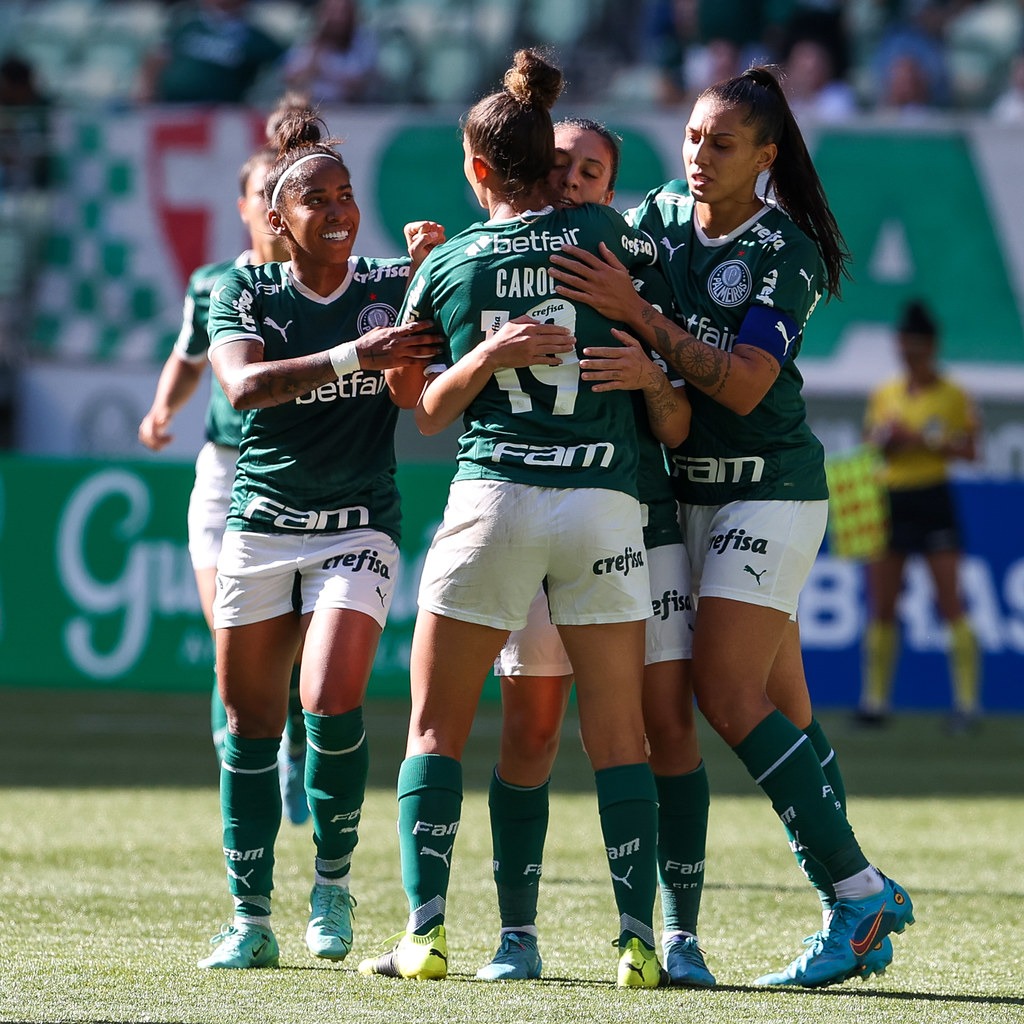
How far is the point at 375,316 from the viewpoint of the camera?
445 cm

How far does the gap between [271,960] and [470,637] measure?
3.10 ft

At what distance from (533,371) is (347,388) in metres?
0.71

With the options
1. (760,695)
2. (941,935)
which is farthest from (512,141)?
(941,935)

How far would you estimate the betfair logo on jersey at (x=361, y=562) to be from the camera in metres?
4.39

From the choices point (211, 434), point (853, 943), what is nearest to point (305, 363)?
point (853, 943)

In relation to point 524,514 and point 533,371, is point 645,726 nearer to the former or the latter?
point 524,514

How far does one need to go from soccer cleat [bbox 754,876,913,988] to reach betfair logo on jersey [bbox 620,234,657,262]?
1542mm

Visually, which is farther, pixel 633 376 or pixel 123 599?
pixel 123 599

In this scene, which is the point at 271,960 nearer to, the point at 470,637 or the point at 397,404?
the point at 470,637

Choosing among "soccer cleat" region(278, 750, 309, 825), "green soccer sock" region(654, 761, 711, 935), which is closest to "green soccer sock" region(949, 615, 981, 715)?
"soccer cleat" region(278, 750, 309, 825)

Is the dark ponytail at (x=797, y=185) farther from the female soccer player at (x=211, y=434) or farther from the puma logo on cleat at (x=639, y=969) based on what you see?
the female soccer player at (x=211, y=434)

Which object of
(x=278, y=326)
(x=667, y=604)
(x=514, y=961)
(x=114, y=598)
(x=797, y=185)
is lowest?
(x=514, y=961)

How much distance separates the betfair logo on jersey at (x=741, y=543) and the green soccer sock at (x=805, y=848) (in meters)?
0.51

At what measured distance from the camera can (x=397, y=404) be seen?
4285 mm
